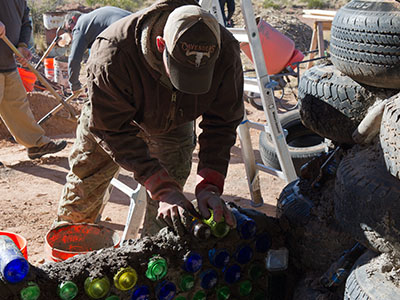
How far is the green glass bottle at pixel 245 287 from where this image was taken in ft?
8.24

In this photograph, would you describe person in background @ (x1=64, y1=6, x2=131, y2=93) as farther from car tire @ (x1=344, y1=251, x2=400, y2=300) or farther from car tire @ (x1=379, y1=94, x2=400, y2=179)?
car tire @ (x1=344, y1=251, x2=400, y2=300)

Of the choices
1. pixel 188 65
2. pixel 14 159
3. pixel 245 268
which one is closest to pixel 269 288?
pixel 245 268

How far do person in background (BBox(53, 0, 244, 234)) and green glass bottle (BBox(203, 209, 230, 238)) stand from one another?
0.08ft

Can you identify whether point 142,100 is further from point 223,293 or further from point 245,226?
point 223,293

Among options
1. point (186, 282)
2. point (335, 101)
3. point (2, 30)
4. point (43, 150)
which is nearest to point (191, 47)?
point (335, 101)

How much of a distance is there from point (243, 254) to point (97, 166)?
1219 millimetres

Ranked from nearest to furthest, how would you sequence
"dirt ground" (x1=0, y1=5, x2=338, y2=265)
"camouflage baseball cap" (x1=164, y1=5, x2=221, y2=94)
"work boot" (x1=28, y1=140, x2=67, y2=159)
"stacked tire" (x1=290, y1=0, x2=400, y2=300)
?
"stacked tire" (x1=290, y1=0, x2=400, y2=300)
"camouflage baseball cap" (x1=164, y1=5, x2=221, y2=94)
"dirt ground" (x1=0, y1=5, x2=338, y2=265)
"work boot" (x1=28, y1=140, x2=67, y2=159)

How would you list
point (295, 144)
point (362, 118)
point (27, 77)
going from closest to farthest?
1. point (362, 118)
2. point (295, 144)
3. point (27, 77)

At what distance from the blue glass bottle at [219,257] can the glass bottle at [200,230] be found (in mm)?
112

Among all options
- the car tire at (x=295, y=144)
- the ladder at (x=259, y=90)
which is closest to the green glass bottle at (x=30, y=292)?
the ladder at (x=259, y=90)

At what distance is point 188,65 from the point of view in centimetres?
213

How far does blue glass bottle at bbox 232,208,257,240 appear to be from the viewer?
240 cm

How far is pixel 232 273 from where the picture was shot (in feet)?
8.04

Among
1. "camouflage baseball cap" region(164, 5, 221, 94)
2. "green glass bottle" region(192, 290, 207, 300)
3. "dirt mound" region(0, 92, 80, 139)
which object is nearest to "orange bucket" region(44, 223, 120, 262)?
"green glass bottle" region(192, 290, 207, 300)
